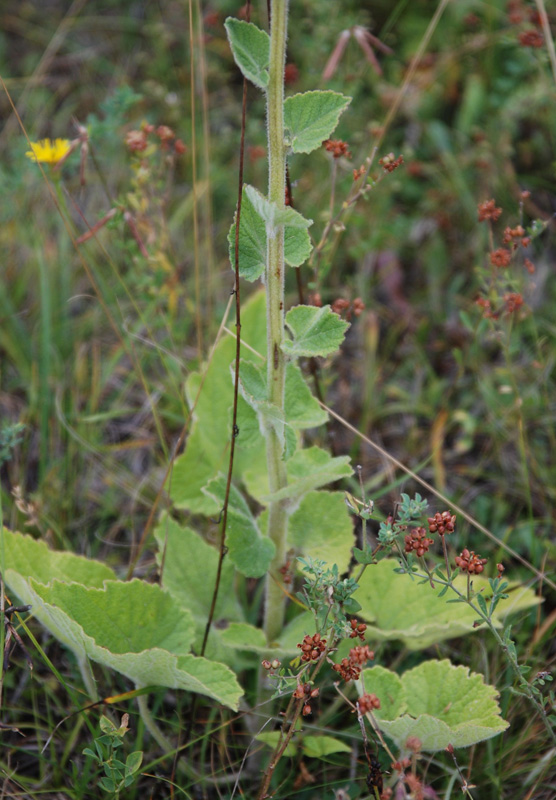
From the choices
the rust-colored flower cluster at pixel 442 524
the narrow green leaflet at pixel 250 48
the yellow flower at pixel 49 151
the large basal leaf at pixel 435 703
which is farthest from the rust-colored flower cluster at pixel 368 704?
the yellow flower at pixel 49 151

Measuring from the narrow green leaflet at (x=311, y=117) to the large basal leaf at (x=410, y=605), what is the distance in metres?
1.01

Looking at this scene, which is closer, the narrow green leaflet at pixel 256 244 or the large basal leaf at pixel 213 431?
the narrow green leaflet at pixel 256 244

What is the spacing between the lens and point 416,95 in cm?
367

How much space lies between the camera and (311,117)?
4.62 ft

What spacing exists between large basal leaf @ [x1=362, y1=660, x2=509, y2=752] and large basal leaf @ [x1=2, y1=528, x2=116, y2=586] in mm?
698

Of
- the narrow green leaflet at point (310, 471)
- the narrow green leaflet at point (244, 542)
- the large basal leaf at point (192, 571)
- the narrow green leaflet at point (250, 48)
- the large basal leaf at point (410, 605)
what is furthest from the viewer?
the large basal leaf at point (192, 571)

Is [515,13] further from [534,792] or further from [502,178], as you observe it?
[534,792]

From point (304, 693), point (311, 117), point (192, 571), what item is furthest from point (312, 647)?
point (311, 117)

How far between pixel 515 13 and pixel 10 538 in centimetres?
317

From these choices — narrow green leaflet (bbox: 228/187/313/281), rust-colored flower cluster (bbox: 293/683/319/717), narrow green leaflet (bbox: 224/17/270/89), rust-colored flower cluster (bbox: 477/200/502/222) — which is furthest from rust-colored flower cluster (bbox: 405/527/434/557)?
rust-colored flower cluster (bbox: 477/200/502/222)

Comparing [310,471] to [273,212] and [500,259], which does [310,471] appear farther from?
[500,259]

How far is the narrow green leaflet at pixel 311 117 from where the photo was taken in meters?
1.39

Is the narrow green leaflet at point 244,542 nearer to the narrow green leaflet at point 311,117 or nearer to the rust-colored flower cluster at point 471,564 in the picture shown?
the rust-colored flower cluster at point 471,564

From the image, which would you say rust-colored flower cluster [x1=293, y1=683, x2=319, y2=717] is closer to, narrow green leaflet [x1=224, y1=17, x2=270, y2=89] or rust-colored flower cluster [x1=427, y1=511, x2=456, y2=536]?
rust-colored flower cluster [x1=427, y1=511, x2=456, y2=536]
